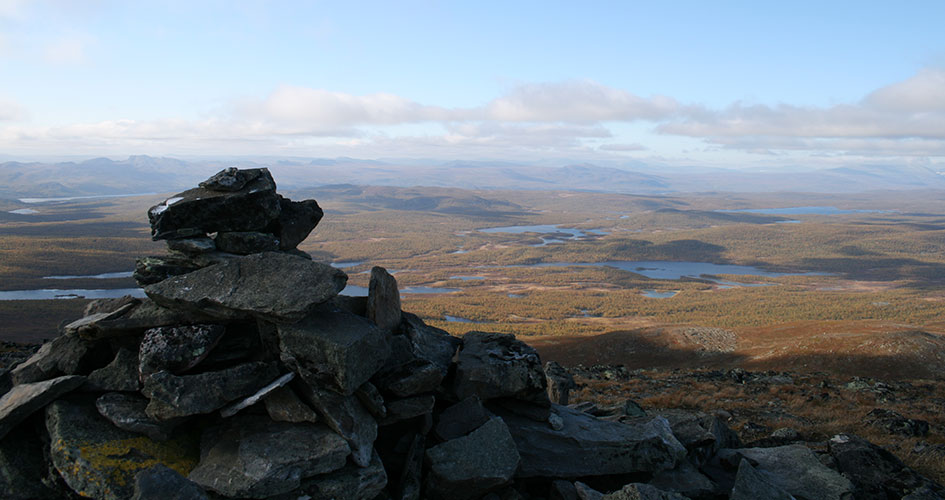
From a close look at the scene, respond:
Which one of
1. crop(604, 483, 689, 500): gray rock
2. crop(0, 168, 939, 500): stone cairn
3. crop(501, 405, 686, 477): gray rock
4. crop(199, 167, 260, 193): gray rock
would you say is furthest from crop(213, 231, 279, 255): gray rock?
crop(604, 483, 689, 500): gray rock

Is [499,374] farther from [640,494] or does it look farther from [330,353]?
[330,353]

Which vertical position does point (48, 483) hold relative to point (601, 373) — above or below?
above

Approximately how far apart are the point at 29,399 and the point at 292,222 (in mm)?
6479

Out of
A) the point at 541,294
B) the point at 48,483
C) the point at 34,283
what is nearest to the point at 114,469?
the point at 48,483

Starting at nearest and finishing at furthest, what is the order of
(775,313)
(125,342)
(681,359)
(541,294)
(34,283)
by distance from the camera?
(125,342) → (681,359) → (775,313) → (34,283) → (541,294)

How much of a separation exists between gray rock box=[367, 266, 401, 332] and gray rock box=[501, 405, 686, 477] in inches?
153

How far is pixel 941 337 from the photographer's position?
139ft

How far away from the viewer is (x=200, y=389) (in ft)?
31.6

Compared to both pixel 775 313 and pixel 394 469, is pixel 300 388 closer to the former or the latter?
pixel 394 469

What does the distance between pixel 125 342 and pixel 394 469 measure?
6470 millimetres

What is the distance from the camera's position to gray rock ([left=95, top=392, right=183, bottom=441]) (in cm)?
954

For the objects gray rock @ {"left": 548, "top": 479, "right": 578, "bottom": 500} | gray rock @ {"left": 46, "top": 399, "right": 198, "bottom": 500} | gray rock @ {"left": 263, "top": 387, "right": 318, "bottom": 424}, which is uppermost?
gray rock @ {"left": 263, "top": 387, "right": 318, "bottom": 424}

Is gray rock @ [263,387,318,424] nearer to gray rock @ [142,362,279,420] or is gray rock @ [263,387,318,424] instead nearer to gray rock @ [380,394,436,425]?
gray rock @ [142,362,279,420]

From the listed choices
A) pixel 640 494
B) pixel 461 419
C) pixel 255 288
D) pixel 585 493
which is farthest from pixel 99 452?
pixel 640 494
